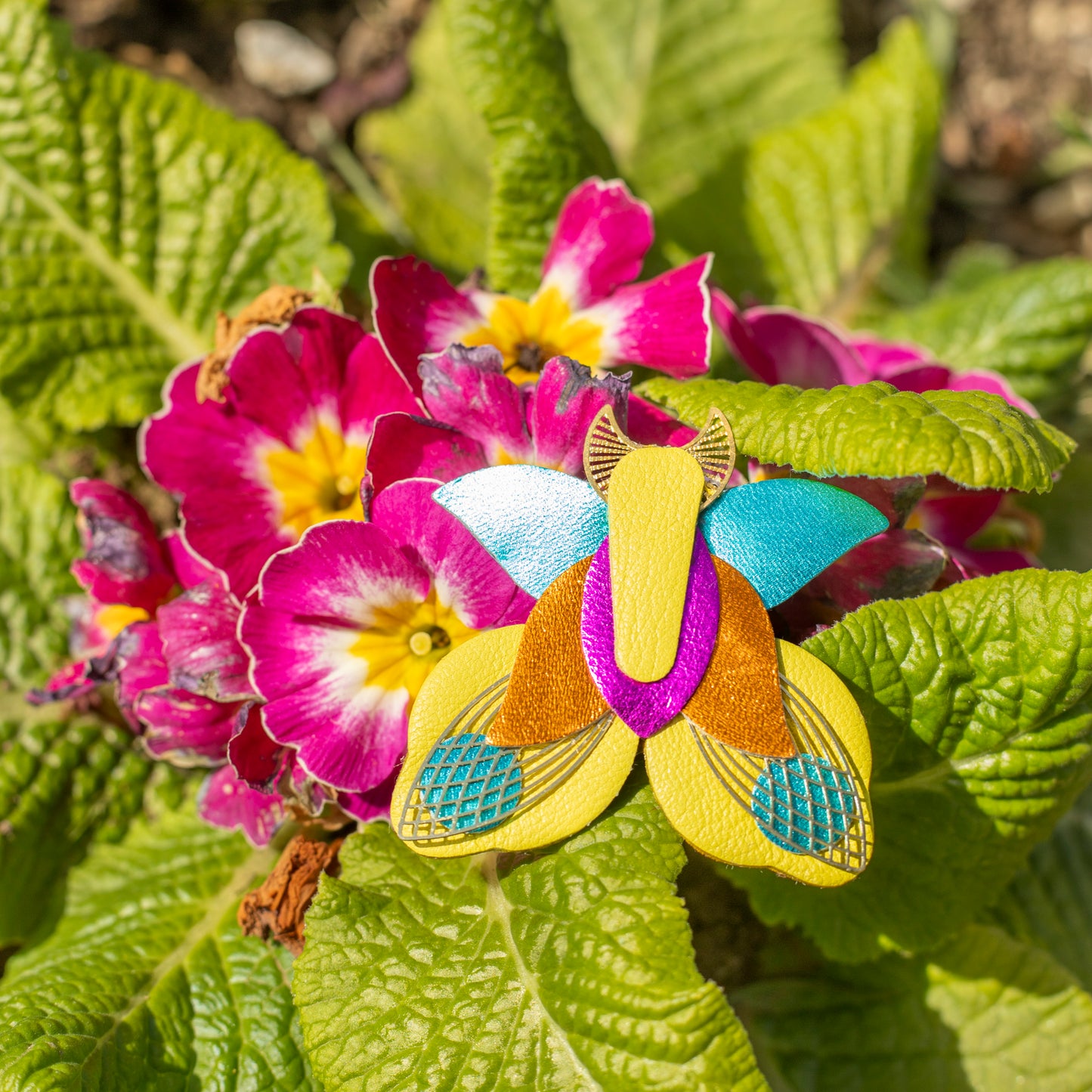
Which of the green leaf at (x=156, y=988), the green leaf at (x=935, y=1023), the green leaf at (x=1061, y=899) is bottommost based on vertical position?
the green leaf at (x=1061, y=899)

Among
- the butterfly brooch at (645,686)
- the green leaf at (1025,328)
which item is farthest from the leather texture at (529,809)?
the green leaf at (1025,328)

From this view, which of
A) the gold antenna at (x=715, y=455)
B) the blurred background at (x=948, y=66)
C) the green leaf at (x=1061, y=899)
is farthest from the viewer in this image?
the blurred background at (x=948, y=66)

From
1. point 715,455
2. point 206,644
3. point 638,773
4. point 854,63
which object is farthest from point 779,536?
point 854,63

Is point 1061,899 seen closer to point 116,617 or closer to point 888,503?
point 888,503

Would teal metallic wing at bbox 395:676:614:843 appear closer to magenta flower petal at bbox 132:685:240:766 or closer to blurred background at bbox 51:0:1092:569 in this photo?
magenta flower petal at bbox 132:685:240:766

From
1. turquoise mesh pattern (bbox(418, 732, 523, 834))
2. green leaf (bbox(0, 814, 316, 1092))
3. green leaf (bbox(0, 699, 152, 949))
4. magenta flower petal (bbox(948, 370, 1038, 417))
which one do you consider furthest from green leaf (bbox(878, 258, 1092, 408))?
green leaf (bbox(0, 699, 152, 949))

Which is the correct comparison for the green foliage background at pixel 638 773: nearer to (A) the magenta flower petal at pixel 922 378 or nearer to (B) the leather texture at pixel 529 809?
(B) the leather texture at pixel 529 809
